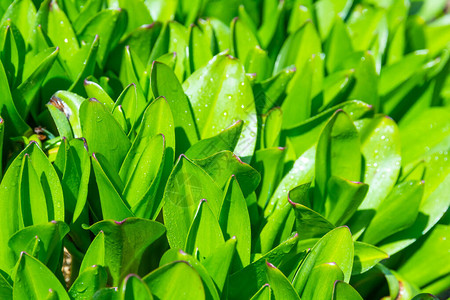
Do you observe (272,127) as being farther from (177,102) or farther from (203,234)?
(203,234)

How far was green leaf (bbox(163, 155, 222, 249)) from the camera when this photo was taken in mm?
1313

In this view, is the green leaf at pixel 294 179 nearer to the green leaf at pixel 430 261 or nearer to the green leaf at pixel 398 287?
the green leaf at pixel 398 287

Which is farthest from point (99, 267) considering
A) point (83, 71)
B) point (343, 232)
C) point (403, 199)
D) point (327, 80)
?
point (327, 80)

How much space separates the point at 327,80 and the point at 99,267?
1122 mm

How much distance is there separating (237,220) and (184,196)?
15cm

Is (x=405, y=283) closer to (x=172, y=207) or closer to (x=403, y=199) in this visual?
(x=403, y=199)

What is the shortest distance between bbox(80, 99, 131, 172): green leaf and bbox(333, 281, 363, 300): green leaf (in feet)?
2.07

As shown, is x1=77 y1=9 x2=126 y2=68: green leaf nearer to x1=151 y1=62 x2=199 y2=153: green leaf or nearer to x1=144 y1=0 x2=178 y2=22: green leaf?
x1=144 y1=0 x2=178 y2=22: green leaf

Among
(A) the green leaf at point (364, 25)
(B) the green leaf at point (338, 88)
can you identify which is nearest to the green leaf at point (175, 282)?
(B) the green leaf at point (338, 88)

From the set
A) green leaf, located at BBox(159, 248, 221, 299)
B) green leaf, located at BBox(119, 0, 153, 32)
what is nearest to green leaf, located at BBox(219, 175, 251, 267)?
green leaf, located at BBox(159, 248, 221, 299)

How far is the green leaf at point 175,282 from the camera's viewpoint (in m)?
1.10

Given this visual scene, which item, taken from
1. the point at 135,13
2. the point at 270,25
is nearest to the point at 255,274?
the point at 135,13

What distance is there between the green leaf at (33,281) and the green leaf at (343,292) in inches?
23.8

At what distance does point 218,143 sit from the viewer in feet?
4.81
